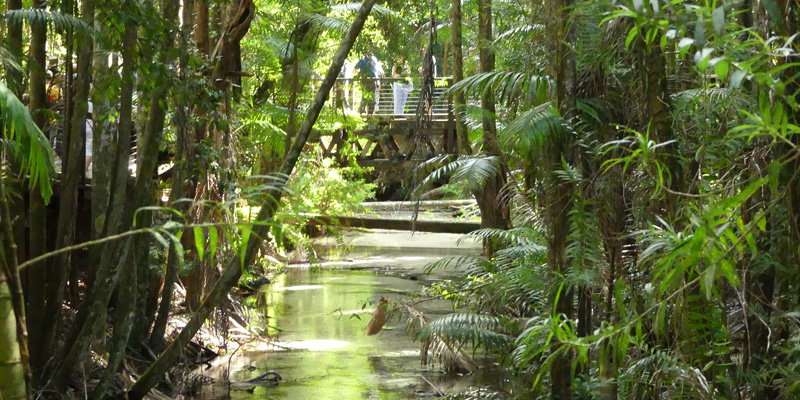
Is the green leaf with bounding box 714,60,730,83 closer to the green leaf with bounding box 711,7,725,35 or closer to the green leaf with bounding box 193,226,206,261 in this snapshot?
the green leaf with bounding box 711,7,725,35

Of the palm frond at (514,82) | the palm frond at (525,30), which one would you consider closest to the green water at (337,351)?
the palm frond at (525,30)

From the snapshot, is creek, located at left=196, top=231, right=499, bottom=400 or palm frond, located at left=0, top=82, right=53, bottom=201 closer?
palm frond, located at left=0, top=82, right=53, bottom=201

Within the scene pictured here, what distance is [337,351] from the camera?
25.1 feet

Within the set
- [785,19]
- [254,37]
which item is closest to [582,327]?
[785,19]

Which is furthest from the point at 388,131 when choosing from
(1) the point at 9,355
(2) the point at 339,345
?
(1) the point at 9,355

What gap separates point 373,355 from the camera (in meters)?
7.50

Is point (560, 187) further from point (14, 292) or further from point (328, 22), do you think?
point (328, 22)

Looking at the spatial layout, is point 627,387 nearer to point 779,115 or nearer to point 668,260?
point 668,260

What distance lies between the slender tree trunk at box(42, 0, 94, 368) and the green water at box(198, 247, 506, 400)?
1633 millimetres

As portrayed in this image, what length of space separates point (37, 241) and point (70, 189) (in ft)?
1.19

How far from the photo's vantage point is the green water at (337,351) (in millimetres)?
6453

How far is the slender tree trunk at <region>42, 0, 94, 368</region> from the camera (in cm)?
466

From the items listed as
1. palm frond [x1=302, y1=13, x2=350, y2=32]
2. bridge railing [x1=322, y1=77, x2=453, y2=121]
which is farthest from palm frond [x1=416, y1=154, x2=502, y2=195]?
bridge railing [x1=322, y1=77, x2=453, y2=121]

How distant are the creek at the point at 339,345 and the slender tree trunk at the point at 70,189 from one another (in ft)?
5.34
